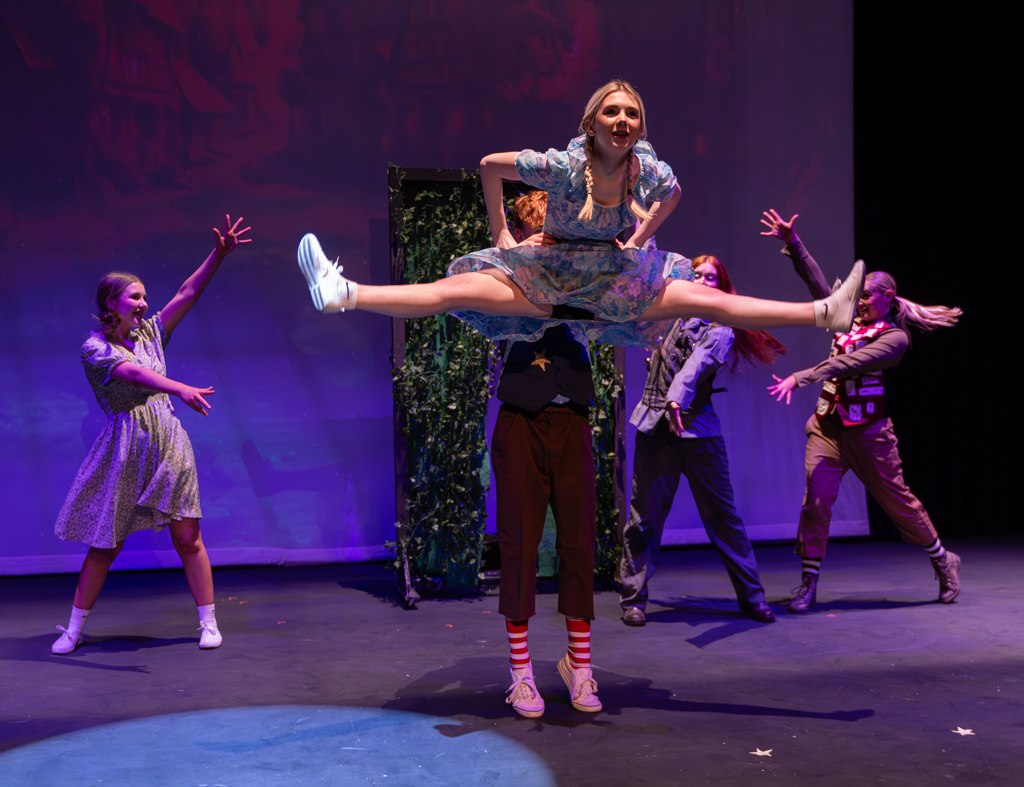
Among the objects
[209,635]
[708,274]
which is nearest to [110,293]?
[209,635]

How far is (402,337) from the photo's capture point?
4758 mm

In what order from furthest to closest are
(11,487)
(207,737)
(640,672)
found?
(11,487), (640,672), (207,737)

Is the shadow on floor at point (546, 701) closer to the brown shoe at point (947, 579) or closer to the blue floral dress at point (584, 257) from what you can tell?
the blue floral dress at point (584, 257)

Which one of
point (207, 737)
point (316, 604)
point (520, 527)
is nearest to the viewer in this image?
point (207, 737)

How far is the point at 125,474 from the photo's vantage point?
370 centimetres

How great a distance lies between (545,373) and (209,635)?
78.4 inches

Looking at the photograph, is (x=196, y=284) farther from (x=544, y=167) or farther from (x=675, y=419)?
(x=675, y=419)

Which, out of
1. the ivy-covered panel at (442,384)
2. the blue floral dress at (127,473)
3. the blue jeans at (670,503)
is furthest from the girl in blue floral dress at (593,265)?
the ivy-covered panel at (442,384)

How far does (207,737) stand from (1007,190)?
6461mm

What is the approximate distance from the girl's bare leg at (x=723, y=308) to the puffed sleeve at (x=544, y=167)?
488 mm

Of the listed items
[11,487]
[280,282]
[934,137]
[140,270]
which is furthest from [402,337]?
[934,137]

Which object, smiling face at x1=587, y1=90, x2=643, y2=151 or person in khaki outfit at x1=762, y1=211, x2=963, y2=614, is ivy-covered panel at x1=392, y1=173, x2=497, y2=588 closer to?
Answer: person in khaki outfit at x1=762, y1=211, x2=963, y2=614

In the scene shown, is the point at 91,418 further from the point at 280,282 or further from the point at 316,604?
the point at 316,604

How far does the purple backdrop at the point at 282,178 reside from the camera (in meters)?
5.38
